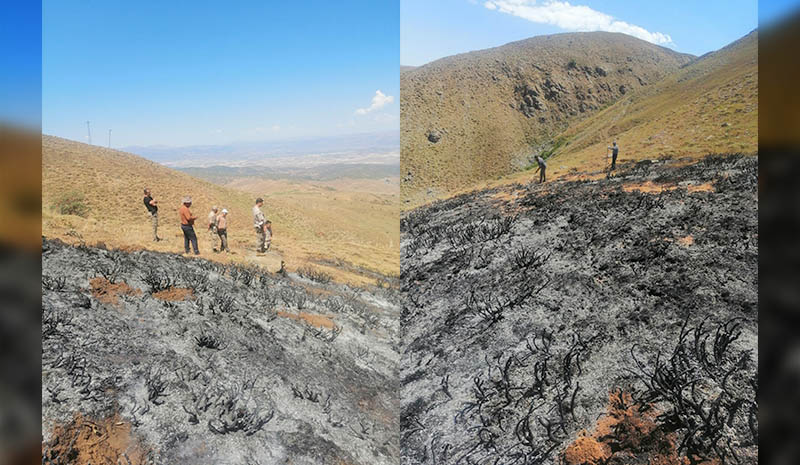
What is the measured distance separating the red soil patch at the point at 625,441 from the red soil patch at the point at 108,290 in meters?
3.68

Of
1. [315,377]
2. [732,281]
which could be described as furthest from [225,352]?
[732,281]

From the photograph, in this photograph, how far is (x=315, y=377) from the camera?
11.4 ft

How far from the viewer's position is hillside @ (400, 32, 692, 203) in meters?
33.6

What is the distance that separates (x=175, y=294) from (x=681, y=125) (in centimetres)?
2381

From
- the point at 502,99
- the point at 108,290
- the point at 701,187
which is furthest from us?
the point at 502,99

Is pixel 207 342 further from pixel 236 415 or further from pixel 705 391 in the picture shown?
pixel 705 391

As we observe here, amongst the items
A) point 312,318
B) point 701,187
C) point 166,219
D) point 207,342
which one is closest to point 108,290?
point 207,342

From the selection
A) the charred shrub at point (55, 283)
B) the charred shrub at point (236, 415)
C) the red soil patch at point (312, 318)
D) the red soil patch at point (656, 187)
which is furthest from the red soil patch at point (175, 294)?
the red soil patch at point (656, 187)

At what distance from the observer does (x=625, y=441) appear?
205 centimetres

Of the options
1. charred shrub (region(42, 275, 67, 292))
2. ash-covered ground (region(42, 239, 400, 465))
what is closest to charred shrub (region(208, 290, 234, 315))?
ash-covered ground (region(42, 239, 400, 465))

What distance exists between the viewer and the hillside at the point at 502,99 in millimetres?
33594

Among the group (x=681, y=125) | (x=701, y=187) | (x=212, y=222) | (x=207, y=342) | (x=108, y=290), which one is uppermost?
(x=681, y=125)

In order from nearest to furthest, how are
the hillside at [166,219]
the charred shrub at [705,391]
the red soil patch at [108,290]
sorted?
the charred shrub at [705,391] < the red soil patch at [108,290] < the hillside at [166,219]

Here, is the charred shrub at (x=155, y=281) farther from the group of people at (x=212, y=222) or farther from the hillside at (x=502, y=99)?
the hillside at (x=502, y=99)
